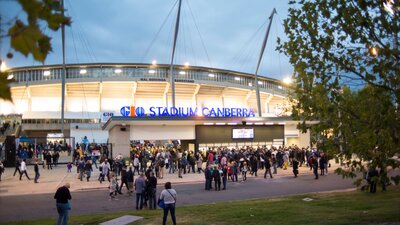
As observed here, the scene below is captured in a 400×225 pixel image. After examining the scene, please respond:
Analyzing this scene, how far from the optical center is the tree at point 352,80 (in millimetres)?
7785

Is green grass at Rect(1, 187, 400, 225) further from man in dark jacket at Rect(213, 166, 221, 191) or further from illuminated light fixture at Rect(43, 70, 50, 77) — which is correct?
illuminated light fixture at Rect(43, 70, 50, 77)

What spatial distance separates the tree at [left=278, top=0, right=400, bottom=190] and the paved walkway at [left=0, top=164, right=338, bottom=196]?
1800 cm

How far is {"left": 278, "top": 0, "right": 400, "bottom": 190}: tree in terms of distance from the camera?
779cm

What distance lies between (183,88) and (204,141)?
44735 mm

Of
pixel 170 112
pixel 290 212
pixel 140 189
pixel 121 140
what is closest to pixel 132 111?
pixel 121 140

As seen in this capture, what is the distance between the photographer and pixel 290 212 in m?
14.2

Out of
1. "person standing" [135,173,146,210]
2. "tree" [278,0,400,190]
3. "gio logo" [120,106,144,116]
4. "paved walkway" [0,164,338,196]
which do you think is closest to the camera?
"tree" [278,0,400,190]

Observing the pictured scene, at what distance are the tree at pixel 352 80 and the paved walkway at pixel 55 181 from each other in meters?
18.0

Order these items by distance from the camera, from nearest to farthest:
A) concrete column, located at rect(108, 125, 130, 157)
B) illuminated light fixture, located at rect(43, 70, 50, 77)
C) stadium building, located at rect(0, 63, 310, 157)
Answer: concrete column, located at rect(108, 125, 130, 157) < stadium building, located at rect(0, 63, 310, 157) < illuminated light fixture, located at rect(43, 70, 50, 77)

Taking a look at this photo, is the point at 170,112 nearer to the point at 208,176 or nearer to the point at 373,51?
the point at 208,176

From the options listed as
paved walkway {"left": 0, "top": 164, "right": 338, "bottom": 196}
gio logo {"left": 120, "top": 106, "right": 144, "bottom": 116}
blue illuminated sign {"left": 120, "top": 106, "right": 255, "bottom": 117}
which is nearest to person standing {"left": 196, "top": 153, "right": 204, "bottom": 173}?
paved walkway {"left": 0, "top": 164, "right": 338, "bottom": 196}

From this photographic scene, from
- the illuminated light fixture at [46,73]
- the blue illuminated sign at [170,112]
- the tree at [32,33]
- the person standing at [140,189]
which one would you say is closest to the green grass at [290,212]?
the person standing at [140,189]

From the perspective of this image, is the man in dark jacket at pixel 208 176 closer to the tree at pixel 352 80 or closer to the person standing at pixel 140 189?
the person standing at pixel 140 189

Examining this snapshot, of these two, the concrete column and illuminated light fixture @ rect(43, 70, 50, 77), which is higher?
illuminated light fixture @ rect(43, 70, 50, 77)
